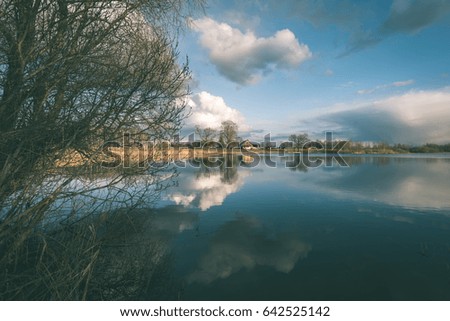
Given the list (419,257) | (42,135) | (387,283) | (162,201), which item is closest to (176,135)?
(42,135)

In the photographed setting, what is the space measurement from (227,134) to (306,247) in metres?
75.9

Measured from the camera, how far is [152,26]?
5.73 meters

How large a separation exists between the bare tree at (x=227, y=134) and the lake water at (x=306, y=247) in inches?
2692

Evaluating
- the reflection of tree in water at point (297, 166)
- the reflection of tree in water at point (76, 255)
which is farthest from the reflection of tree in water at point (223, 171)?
the reflection of tree in water at point (76, 255)

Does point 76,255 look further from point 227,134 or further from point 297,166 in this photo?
point 227,134

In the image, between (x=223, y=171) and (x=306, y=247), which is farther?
(x=223, y=171)

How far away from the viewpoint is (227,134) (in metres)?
82.6

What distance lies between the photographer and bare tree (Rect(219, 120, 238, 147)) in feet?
270

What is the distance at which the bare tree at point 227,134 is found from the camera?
82188 millimetres

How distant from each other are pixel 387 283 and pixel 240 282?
11.3 feet

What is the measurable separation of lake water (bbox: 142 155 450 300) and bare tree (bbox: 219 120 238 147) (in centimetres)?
6838

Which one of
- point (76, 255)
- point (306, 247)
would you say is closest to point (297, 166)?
point (306, 247)

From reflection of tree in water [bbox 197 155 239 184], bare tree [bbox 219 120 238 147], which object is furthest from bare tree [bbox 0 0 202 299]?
bare tree [bbox 219 120 238 147]

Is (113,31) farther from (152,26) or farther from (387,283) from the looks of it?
(387,283)
